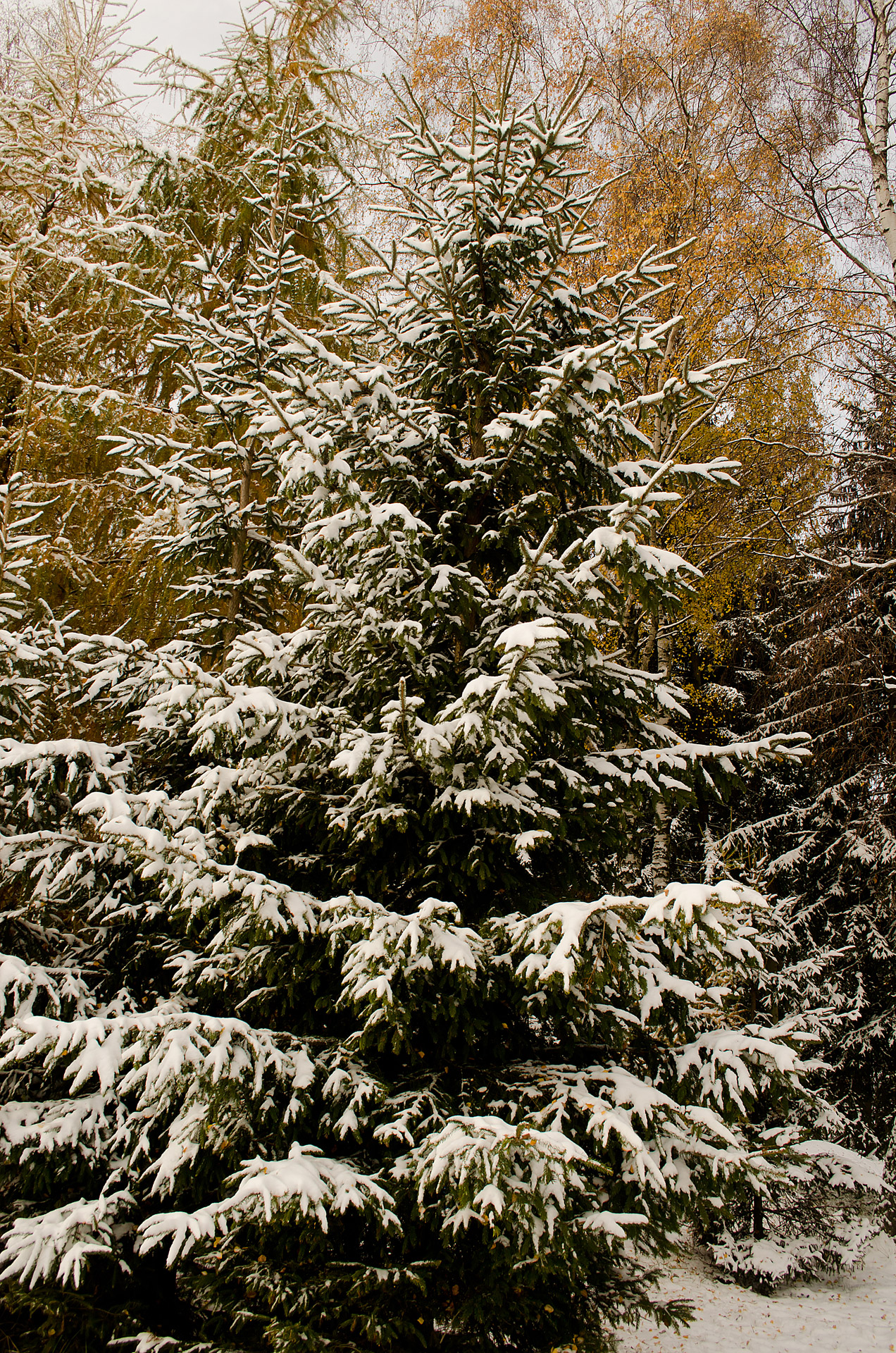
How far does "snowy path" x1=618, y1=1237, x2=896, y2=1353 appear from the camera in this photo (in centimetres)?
759

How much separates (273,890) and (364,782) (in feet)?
2.37

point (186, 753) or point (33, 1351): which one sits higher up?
point (186, 753)

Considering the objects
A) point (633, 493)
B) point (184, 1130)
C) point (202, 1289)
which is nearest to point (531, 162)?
point (633, 493)

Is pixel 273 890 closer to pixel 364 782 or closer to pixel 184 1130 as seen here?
pixel 364 782

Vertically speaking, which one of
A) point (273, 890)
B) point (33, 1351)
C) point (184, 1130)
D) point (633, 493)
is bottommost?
point (33, 1351)

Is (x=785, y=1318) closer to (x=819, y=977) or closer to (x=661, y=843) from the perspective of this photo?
(x=819, y=977)

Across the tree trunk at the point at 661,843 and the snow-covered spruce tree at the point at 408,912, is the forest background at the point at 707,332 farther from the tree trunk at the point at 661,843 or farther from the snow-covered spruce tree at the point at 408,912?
the snow-covered spruce tree at the point at 408,912

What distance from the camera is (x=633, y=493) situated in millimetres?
3377

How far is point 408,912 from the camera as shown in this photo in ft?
15.3

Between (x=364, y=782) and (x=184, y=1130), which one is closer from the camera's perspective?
(x=184, y=1130)

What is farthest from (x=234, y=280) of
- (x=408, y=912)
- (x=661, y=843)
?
(x=661, y=843)

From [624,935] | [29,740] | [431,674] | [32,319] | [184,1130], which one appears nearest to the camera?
[184,1130]

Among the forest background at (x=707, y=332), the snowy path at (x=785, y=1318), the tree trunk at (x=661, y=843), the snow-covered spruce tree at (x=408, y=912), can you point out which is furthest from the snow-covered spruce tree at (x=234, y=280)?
the snowy path at (x=785, y=1318)

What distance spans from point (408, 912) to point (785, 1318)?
774cm
